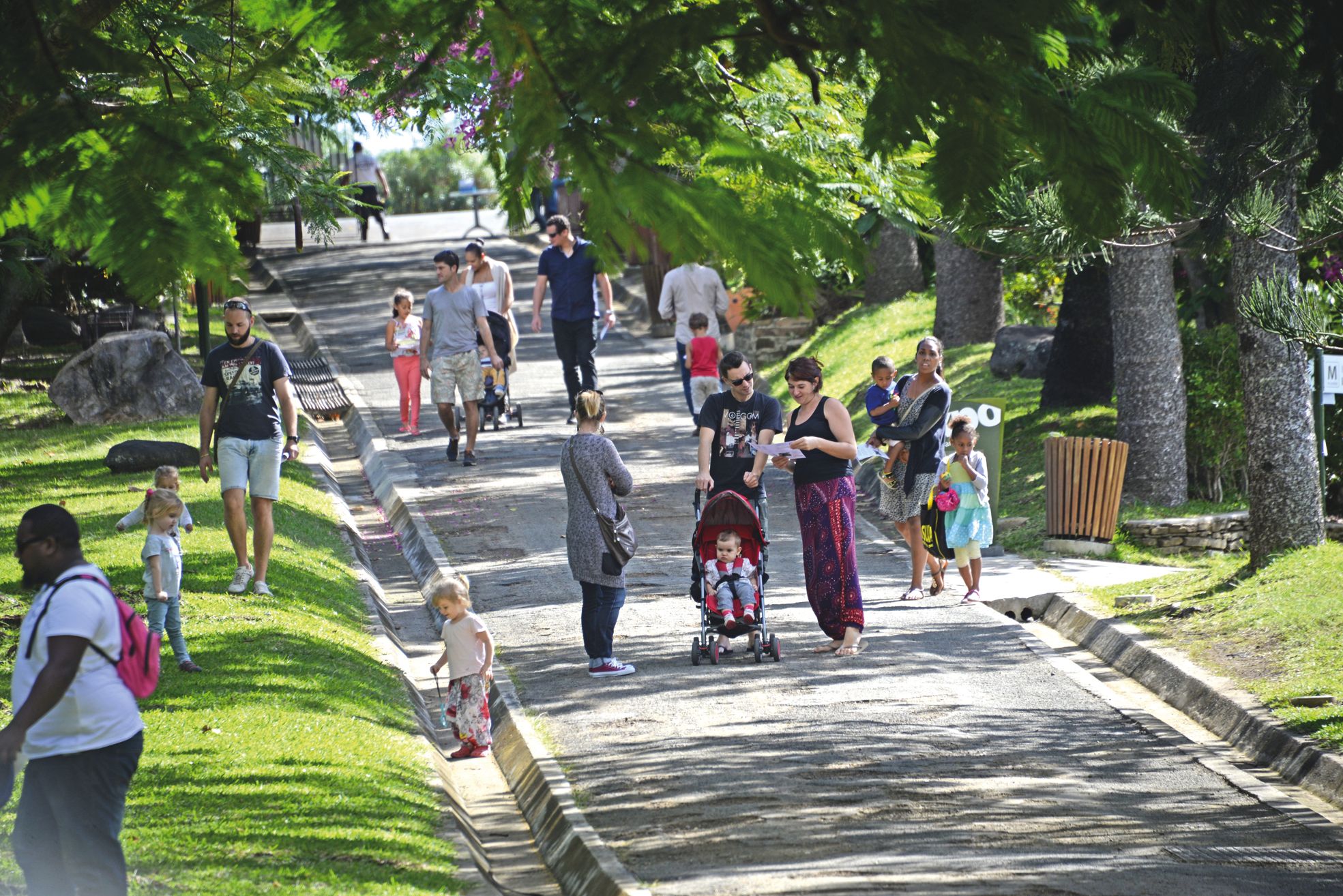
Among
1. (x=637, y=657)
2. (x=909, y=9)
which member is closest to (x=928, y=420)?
(x=637, y=657)

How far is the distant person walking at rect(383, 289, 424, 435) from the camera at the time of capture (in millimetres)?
18453

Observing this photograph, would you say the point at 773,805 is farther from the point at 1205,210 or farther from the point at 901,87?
the point at 1205,210

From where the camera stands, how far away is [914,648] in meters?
11.4

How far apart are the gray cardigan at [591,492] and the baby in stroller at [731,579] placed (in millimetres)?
652

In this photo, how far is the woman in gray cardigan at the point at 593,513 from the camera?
34.1 ft

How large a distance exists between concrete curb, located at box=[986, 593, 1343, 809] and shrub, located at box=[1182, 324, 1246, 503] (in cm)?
470

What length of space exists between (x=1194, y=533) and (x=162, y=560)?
9147 millimetres

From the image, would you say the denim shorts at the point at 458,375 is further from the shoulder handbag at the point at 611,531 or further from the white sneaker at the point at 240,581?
the shoulder handbag at the point at 611,531

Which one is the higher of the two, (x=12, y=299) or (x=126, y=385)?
(x=12, y=299)

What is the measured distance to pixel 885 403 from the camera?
13.1m

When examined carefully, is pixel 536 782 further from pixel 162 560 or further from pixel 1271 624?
pixel 1271 624

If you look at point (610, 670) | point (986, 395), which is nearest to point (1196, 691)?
point (610, 670)

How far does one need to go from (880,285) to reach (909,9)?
20.5 meters

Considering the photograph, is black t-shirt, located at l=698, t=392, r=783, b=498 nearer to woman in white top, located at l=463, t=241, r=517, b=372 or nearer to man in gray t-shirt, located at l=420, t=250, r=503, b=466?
man in gray t-shirt, located at l=420, t=250, r=503, b=466
